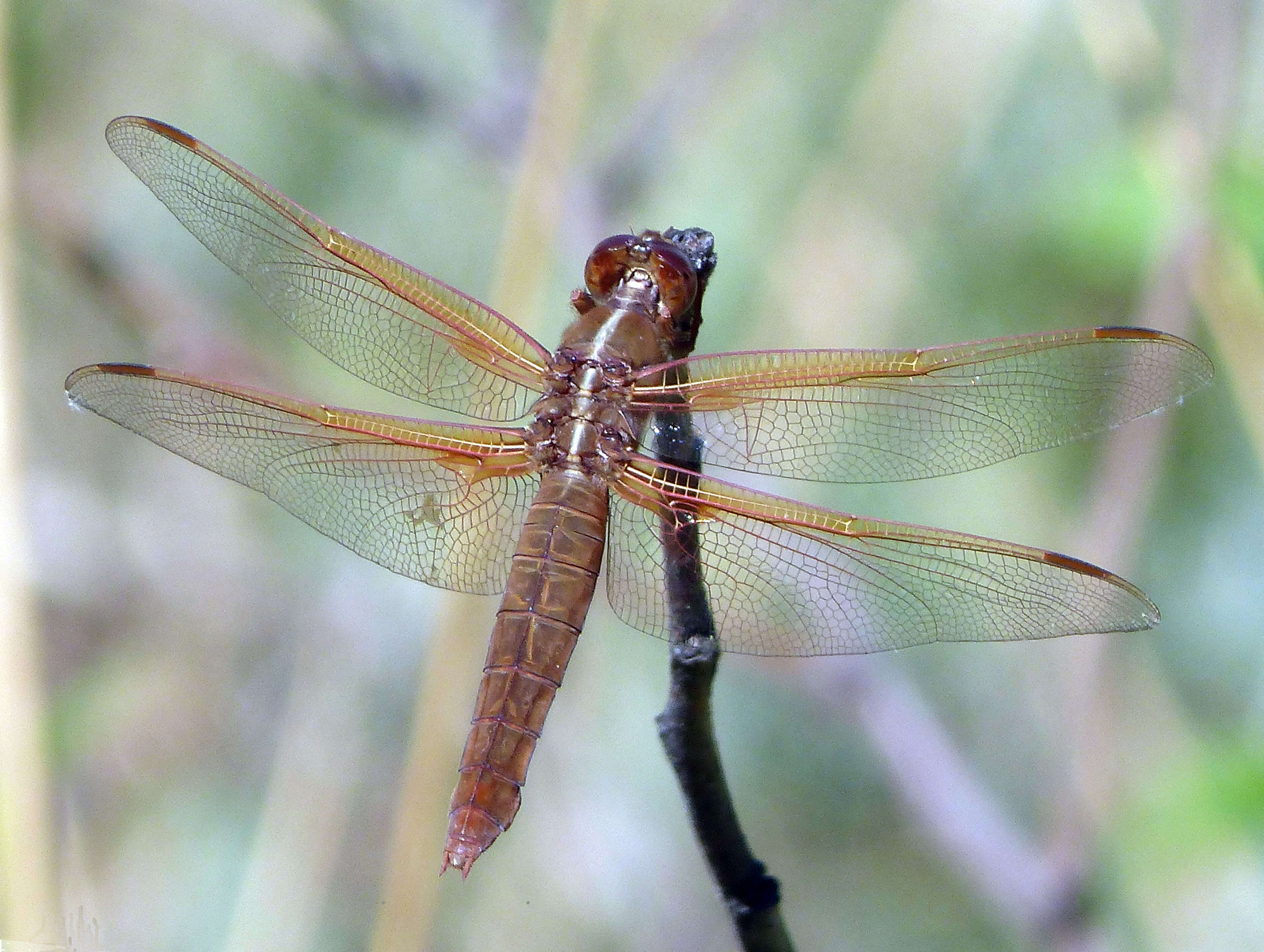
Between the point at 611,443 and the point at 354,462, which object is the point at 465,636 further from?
the point at 611,443

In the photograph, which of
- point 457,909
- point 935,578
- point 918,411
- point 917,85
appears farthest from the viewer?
point 917,85

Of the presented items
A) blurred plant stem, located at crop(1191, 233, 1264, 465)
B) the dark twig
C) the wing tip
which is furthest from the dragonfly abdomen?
blurred plant stem, located at crop(1191, 233, 1264, 465)

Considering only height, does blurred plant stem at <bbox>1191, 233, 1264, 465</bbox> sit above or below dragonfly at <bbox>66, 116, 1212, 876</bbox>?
above

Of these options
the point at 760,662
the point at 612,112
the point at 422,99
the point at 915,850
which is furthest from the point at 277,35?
the point at 915,850

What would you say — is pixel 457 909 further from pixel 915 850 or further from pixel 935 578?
pixel 935 578

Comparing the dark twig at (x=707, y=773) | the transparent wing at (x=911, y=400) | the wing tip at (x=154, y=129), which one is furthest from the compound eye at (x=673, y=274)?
the wing tip at (x=154, y=129)

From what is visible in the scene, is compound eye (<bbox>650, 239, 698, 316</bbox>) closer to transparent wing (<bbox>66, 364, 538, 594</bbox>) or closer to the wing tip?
transparent wing (<bbox>66, 364, 538, 594</bbox>)
